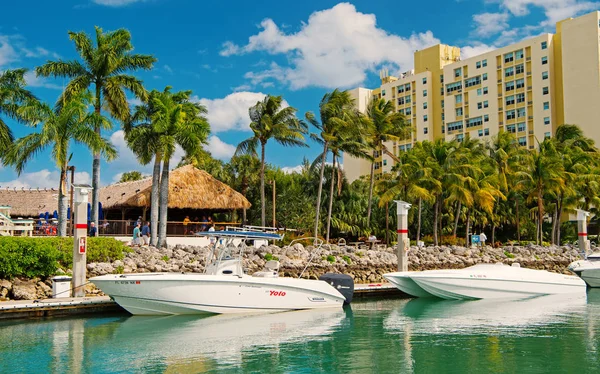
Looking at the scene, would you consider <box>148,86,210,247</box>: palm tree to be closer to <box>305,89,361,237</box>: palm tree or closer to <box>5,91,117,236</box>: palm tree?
<box>5,91,117,236</box>: palm tree

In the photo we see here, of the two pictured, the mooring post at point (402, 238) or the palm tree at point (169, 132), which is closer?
the mooring post at point (402, 238)

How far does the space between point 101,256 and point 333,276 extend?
28.0 feet

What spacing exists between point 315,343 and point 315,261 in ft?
41.2

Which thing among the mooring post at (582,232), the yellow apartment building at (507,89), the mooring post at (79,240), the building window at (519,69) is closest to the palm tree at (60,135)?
the mooring post at (79,240)

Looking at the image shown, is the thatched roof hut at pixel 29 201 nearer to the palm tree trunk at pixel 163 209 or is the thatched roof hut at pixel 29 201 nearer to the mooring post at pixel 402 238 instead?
the palm tree trunk at pixel 163 209

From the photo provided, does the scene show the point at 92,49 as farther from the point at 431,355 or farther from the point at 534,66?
the point at 534,66

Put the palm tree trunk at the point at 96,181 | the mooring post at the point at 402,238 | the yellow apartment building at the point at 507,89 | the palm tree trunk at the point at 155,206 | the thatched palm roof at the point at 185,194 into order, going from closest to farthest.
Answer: the mooring post at the point at 402,238 < the palm tree trunk at the point at 96,181 < the palm tree trunk at the point at 155,206 < the thatched palm roof at the point at 185,194 < the yellow apartment building at the point at 507,89

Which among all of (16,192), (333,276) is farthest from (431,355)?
(16,192)

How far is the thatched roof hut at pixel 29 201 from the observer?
39.8 meters

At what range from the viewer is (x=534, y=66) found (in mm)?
70688

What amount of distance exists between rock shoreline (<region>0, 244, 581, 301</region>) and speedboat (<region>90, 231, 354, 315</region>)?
8.98 feet

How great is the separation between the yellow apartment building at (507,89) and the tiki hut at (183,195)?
3487 cm

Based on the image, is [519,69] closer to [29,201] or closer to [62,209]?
[29,201]

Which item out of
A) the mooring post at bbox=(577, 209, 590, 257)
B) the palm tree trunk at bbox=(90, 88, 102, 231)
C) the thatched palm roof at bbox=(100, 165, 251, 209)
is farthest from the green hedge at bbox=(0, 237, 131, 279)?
the mooring post at bbox=(577, 209, 590, 257)
